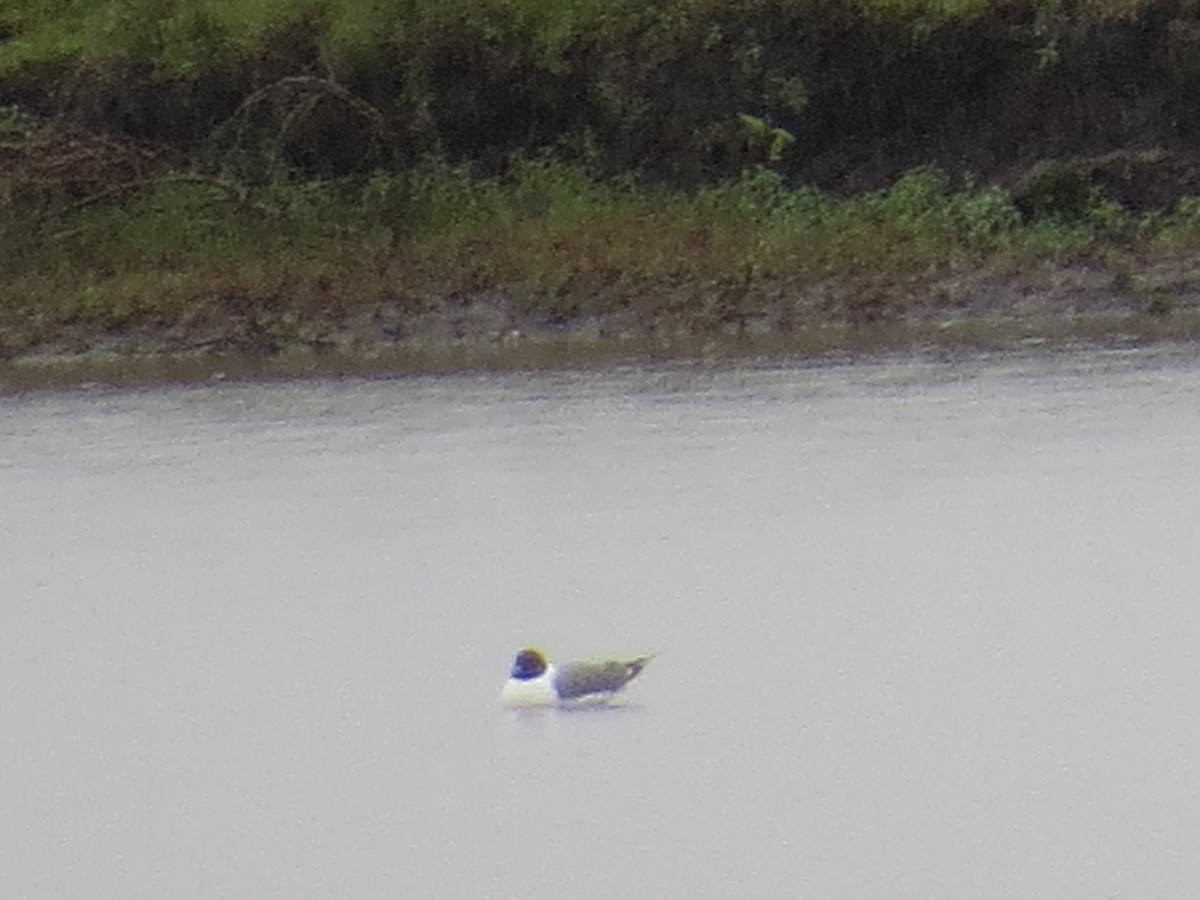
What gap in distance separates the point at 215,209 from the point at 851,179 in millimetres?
3294

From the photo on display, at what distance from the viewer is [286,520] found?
11352 mm

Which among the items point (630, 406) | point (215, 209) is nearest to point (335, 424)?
point (630, 406)

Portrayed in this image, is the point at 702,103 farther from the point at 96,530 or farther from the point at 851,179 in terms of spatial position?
the point at 96,530

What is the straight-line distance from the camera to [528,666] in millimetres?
8875

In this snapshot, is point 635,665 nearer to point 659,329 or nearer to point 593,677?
point 593,677

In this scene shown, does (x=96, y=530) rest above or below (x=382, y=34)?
below

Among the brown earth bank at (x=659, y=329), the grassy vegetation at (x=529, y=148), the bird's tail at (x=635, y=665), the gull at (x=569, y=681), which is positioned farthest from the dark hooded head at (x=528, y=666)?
the grassy vegetation at (x=529, y=148)

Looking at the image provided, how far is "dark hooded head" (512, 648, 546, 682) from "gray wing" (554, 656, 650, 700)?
0.10m

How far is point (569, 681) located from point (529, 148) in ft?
24.2

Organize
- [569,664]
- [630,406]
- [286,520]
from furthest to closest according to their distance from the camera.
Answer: [630,406], [286,520], [569,664]

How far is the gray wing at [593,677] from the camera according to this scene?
8.73 metres

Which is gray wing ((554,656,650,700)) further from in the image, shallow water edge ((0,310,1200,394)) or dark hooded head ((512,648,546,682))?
shallow water edge ((0,310,1200,394))

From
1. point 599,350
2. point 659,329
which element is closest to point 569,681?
point 599,350

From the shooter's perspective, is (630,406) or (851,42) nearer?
(630,406)
